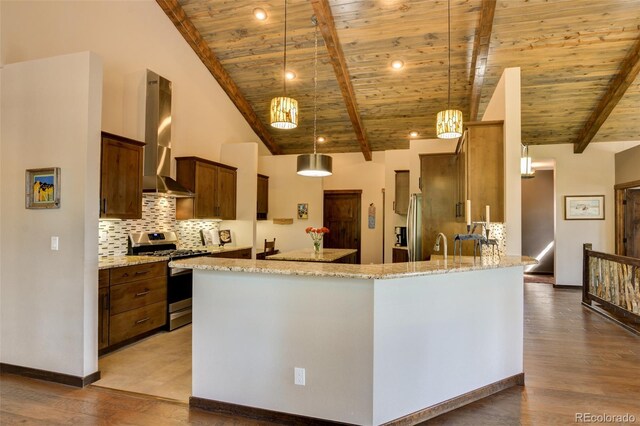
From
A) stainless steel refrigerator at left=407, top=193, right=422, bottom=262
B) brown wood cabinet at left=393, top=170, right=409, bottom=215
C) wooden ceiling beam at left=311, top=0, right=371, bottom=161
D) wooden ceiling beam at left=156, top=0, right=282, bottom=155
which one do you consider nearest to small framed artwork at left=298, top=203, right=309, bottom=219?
wooden ceiling beam at left=156, top=0, right=282, bottom=155

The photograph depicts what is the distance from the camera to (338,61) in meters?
5.66

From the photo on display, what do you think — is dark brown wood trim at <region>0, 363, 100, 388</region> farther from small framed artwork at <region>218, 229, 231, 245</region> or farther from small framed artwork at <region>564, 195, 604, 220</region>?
small framed artwork at <region>564, 195, 604, 220</region>

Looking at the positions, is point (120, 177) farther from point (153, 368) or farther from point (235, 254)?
point (235, 254)

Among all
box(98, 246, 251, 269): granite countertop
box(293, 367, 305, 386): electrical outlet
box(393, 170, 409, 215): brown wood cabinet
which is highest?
box(393, 170, 409, 215): brown wood cabinet

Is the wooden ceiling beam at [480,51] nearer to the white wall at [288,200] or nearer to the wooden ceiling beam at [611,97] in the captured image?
the wooden ceiling beam at [611,97]

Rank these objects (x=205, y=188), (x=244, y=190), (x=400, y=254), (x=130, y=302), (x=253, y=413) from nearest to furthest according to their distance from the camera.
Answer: (x=253, y=413)
(x=130, y=302)
(x=205, y=188)
(x=400, y=254)
(x=244, y=190)

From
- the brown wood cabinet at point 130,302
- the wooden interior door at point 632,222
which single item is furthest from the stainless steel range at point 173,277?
the wooden interior door at point 632,222

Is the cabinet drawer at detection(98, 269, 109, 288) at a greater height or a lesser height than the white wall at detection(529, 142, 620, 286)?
lesser

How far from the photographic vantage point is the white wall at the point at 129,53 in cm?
359

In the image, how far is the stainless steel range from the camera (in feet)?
14.3

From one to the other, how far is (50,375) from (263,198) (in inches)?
209

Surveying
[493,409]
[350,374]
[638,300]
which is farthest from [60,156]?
[638,300]

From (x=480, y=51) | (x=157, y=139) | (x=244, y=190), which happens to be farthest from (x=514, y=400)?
(x=244, y=190)

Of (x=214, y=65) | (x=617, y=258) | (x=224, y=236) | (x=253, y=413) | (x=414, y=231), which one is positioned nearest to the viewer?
(x=253, y=413)
